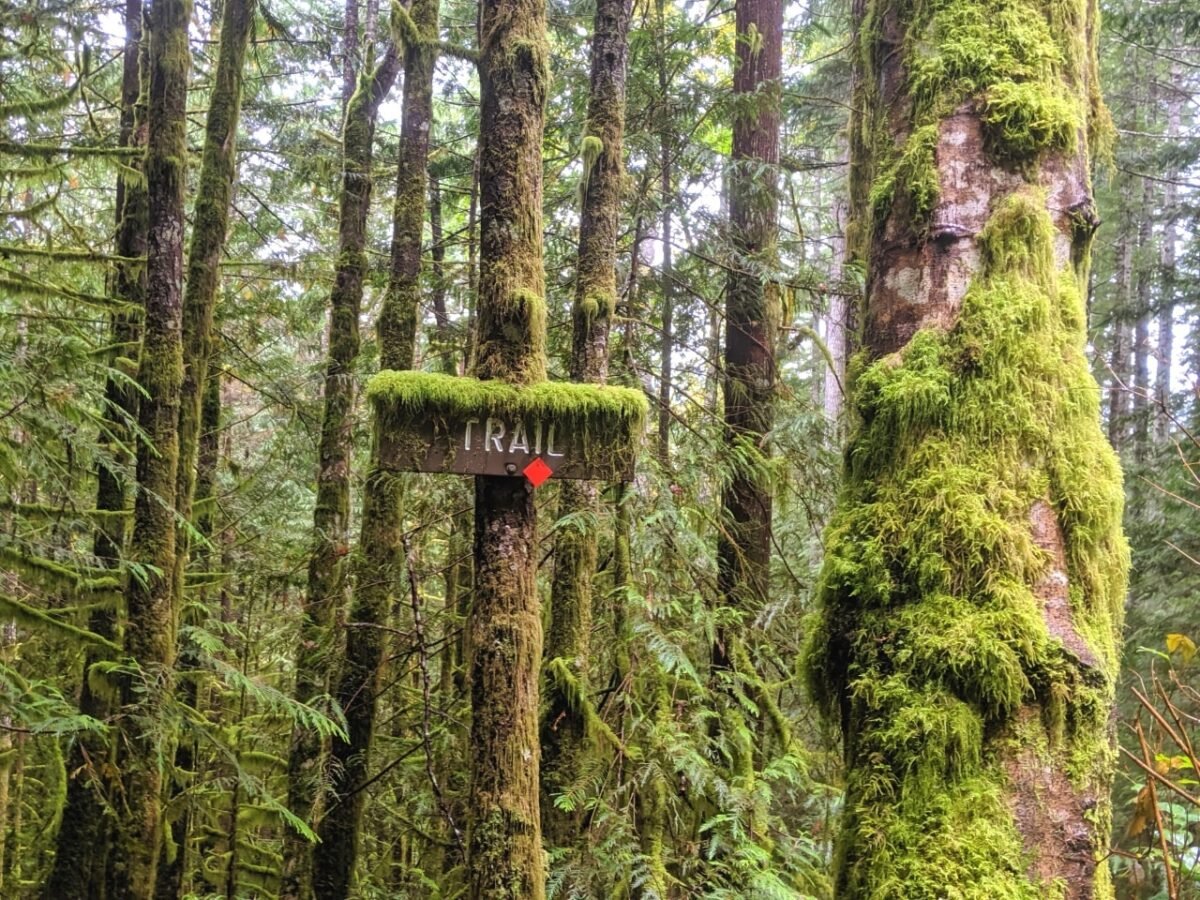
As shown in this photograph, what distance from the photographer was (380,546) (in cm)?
614

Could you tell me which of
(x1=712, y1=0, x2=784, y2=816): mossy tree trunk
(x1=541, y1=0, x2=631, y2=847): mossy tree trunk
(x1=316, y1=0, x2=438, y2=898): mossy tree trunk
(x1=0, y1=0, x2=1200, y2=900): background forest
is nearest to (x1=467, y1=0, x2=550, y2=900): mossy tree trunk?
(x1=0, y1=0, x2=1200, y2=900): background forest

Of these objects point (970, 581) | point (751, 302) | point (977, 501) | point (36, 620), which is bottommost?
point (36, 620)

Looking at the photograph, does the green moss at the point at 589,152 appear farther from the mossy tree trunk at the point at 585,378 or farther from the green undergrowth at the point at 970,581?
the green undergrowth at the point at 970,581

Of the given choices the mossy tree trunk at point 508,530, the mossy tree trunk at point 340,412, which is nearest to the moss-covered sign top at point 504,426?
the mossy tree trunk at point 508,530

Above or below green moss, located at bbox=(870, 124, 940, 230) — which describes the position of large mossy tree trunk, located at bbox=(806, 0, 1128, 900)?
below

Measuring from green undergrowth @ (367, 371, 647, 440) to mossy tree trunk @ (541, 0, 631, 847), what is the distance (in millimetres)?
1525

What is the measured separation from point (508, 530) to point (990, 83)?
7.03 ft

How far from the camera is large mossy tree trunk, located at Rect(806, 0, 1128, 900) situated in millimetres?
1424

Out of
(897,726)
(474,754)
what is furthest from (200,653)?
(897,726)

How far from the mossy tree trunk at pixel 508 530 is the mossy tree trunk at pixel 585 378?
4.53ft

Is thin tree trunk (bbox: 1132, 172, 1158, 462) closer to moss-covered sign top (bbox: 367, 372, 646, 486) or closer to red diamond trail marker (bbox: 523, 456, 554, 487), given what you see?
moss-covered sign top (bbox: 367, 372, 646, 486)

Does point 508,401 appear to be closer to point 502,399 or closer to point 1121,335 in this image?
point 502,399

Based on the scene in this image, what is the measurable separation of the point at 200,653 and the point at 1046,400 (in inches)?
263

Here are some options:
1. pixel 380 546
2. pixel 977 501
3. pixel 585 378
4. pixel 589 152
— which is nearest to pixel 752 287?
pixel 589 152
